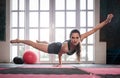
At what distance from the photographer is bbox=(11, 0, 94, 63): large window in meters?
8.15

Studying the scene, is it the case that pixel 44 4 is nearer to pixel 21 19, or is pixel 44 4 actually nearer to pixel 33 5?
pixel 33 5

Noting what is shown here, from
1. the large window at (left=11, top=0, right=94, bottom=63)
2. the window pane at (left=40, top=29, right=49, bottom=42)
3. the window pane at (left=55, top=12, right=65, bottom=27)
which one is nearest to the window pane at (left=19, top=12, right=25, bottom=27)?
the large window at (left=11, top=0, right=94, bottom=63)

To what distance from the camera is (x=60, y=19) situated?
26.9 feet

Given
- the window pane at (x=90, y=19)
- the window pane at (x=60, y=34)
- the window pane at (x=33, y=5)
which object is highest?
the window pane at (x=33, y=5)

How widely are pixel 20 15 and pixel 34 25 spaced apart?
54 cm

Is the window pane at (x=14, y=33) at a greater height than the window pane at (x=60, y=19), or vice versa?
the window pane at (x=60, y=19)

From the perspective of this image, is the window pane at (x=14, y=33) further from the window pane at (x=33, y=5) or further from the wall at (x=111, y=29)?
the wall at (x=111, y=29)

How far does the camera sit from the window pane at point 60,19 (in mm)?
8188

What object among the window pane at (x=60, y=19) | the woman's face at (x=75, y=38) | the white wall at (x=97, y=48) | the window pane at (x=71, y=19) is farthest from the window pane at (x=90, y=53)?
the woman's face at (x=75, y=38)

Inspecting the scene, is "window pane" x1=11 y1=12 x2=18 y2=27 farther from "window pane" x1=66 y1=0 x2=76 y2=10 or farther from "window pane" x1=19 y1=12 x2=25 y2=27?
"window pane" x1=66 y1=0 x2=76 y2=10

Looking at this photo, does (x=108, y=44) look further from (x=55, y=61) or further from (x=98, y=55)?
(x=55, y=61)

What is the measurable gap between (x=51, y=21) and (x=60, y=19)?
29 centimetres

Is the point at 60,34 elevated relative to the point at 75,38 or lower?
elevated

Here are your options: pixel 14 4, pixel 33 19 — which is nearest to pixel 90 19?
pixel 33 19
